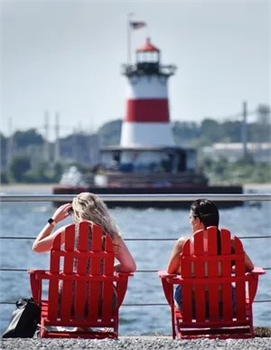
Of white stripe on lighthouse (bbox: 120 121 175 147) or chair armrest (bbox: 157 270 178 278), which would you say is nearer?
chair armrest (bbox: 157 270 178 278)

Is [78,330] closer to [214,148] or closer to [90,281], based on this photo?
[90,281]

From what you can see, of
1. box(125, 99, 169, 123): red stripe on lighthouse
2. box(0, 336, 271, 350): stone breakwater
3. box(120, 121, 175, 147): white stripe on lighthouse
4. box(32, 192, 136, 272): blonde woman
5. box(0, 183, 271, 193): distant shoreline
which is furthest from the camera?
box(0, 183, 271, 193): distant shoreline

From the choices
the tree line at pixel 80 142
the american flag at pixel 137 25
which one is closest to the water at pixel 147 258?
the american flag at pixel 137 25

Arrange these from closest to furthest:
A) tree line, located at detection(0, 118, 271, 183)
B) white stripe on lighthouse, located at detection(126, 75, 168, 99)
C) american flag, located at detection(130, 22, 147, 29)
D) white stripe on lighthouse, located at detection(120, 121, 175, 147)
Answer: white stripe on lighthouse, located at detection(120, 121, 175, 147), white stripe on lighthouse, located at detection(126, 75, 168, 99), american flag, located at detection(130, 22, 147, 29), tree line, located at detection(0, 118, 271, 183)

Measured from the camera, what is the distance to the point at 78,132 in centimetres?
13350

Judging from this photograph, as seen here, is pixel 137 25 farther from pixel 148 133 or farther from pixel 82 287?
pixel 82 287

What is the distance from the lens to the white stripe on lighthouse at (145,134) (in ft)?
162

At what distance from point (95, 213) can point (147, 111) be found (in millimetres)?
42151

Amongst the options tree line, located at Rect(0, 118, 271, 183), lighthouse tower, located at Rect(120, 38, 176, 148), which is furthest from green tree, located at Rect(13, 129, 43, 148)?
lighthouse tower, located at Rect(120, 38, 176, 148)

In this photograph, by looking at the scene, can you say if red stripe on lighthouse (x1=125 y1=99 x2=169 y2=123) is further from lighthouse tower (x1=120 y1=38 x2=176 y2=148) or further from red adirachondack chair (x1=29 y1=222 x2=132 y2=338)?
red adirachondack chair (x1=29 y1=222 x2=132 y2=338)

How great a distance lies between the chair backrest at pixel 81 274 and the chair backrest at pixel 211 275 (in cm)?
39

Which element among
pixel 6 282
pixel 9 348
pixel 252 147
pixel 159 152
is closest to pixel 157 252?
pixel 6 282

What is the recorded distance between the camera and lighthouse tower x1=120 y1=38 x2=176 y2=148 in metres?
48.8

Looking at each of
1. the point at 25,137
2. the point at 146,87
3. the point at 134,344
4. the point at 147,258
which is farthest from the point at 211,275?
the point at 25,137
